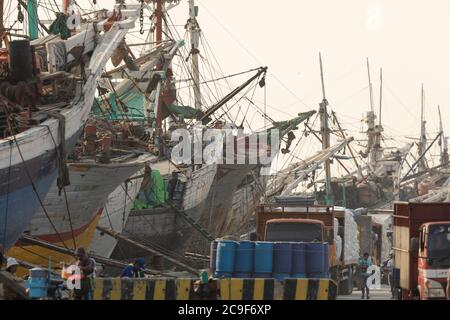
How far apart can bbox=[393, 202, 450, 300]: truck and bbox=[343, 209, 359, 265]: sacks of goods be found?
13633 millimetres

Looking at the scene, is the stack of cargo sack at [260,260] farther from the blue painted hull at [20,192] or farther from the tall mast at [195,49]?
the tall mast at [195,49]

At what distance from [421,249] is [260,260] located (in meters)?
4.15

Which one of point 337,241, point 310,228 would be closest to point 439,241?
point 310,228

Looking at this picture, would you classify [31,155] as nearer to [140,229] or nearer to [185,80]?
[140,229]

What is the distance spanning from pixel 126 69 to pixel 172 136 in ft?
13.5

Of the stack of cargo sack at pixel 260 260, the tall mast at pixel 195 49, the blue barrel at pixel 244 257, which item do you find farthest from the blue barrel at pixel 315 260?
the tall mast at pixel 195 49

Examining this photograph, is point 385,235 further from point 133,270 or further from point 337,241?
point 133,270

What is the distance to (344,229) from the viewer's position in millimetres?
47938

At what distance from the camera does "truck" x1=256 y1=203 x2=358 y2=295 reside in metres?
39.0

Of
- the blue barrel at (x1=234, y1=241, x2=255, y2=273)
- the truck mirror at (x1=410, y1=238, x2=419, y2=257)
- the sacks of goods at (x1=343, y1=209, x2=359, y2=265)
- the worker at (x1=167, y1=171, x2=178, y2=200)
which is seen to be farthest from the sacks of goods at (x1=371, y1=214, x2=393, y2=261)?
the truck mirror at (x1=410, y1=238, x2=419, y2=257)

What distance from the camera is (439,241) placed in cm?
2894

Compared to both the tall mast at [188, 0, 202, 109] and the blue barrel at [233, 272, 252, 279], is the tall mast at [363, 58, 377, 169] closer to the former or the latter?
the tall mast at [188, 0, 202, 109]
